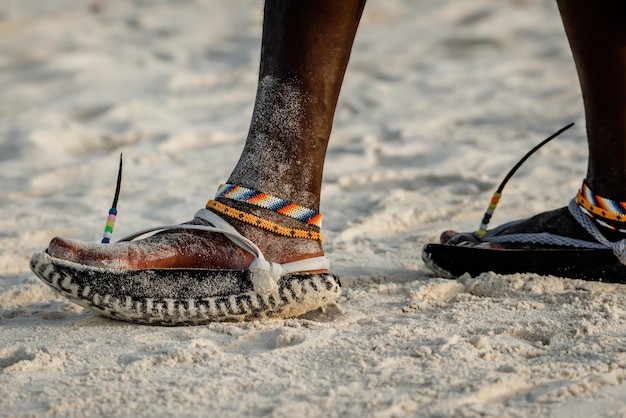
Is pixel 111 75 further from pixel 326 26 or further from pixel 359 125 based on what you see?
pixel 326 26

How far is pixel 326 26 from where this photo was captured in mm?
1673

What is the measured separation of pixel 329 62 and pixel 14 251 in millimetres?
1135

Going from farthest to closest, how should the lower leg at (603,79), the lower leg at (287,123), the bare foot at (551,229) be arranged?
1. the bare foot at (551,229)
2. the lower leg at (603,79)
3. the lower leg at (287,123)

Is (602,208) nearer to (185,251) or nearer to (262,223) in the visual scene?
(262,223)

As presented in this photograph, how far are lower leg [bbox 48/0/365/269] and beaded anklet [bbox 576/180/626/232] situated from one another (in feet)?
2.06

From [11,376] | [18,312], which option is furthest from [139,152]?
[11,376]

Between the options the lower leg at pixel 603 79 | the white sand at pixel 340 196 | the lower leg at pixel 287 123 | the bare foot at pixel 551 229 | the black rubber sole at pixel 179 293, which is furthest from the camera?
the bare foot at pixel 551 229

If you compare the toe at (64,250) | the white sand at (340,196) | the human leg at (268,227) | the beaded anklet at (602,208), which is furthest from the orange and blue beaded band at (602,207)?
the toe at (64,250)

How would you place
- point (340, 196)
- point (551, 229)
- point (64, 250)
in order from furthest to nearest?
point (340, 196) < point (551, 229) < point (64, 250)

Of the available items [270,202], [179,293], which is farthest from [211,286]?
[270,202]

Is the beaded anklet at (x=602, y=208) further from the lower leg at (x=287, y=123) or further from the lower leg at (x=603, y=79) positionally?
the lower leg at (x=287, y=123)

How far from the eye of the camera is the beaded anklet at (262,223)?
5.49 ft

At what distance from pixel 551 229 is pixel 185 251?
85 cm

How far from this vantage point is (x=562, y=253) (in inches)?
73.9
